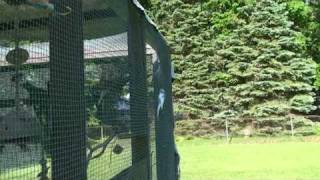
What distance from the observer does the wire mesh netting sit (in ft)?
7.39

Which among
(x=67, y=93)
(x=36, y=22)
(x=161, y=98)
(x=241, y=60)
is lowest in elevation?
(x=67, y=93)

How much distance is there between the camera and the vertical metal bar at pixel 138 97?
421 centimetres

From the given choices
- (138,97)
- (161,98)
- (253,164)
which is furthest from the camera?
(253,164)

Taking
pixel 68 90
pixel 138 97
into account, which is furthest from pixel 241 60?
pixel 68 90

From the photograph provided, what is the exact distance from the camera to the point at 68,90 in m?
2.68

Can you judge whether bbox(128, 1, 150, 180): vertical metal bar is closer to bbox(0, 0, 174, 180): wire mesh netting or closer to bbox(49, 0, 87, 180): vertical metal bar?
bbox(0, 0, 174, 180): wire mesh netting

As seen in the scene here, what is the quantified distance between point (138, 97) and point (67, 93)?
1.81 m

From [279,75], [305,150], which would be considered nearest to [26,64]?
[305,150]

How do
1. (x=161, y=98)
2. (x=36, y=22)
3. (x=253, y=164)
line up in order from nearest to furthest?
(x=36, y=22) < (x=161, y=98) < (x=253, y=164)

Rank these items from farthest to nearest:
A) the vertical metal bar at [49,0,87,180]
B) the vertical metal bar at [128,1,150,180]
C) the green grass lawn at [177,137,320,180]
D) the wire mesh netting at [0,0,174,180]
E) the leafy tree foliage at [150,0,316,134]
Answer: the leafy tree foliage at [150,0,316,134], the green grass lawn at [177,137,320,180], the vertical metal bar at [128,1,150,180], the vertical metal bar at [49,0,87,180], the wire mesh netting at [0,0,174,180]

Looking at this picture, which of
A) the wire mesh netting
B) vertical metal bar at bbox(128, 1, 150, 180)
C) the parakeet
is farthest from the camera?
the parakeet

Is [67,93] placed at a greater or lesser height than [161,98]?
lesser

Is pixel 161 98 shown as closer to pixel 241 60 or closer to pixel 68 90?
pixel 68 90

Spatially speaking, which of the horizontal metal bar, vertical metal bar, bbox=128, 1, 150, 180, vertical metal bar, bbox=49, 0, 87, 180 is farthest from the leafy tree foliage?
vertical metal bar, bbox=49, 0, 87, 180
